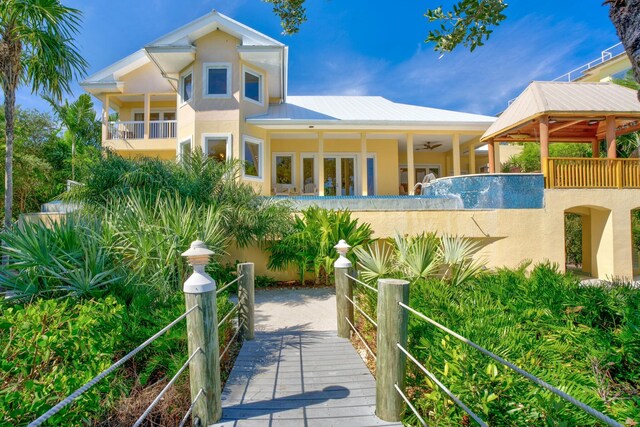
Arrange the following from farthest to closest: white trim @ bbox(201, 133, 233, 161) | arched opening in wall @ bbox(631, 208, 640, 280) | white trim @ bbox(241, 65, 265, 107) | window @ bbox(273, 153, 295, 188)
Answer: window @ bbox(273, 153, 295, 188)
white trim @ bbox(241, 65, 265, 107)
white trim @ bbox(201, 133, 233, 161)
arched opening in wall @ bbox(631, 208, 640, 280)

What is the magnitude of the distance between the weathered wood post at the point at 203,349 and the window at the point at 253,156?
1098 cm

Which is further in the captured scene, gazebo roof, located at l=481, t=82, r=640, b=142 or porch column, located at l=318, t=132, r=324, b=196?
porch column, located at l=318, t=132, r=324, b=196

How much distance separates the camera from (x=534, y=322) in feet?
12.9

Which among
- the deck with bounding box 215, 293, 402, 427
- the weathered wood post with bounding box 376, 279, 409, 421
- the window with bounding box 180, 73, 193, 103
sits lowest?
the deck with bounding box 215, 293, 402, 427

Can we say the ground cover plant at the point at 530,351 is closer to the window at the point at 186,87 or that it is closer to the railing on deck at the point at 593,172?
the railing on deck at the point at 593,172

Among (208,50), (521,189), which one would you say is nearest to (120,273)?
(521,189)

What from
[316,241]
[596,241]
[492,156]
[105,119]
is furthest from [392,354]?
[105,119]

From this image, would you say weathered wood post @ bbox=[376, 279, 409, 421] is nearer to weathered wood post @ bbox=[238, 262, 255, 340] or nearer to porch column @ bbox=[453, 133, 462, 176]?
weathered wood post @ bbox=[238, 262, 255, 340]

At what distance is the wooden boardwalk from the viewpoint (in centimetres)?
327

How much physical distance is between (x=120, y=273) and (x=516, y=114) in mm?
13236

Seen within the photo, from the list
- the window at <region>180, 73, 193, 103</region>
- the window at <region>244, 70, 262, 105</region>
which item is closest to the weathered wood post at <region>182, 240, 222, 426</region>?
the window at <region>244, 70, 262, 105</region>

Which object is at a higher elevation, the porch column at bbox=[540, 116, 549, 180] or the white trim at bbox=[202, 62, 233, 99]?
the white trim at bbox=[202, 62, 233, 99]

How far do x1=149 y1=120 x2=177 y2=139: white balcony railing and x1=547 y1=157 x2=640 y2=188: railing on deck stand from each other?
16.2m

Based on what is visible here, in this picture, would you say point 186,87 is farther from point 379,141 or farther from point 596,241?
point 596,241
